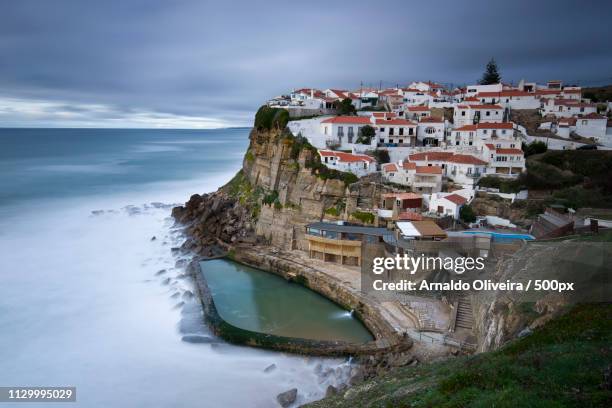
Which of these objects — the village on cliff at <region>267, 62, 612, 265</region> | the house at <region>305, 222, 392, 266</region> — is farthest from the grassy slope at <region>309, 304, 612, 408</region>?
the house at <region>305, 222, 392, 266</region>

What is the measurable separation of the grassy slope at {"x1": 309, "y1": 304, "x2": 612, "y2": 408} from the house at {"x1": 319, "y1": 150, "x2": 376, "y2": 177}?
61.6ft

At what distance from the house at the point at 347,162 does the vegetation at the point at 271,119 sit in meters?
5.99

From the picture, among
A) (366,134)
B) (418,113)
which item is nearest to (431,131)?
(418,113)

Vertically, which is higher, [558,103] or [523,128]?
[558,103]

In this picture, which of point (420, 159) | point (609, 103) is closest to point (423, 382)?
point (420, 159)

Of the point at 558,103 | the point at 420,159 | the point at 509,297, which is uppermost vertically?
→ the point at 558,103

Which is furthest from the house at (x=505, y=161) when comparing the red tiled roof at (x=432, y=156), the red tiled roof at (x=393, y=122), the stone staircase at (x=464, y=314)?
the stone staircase at (x=464, y=314)

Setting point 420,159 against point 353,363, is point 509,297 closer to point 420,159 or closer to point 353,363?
point 353,363

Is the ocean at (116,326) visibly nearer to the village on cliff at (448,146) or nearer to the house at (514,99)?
the village on cliff at (448,146)

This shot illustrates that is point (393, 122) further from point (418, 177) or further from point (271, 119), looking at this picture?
point (271, 119)

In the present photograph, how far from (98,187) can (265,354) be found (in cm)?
4256

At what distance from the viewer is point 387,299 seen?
17812 millimetres

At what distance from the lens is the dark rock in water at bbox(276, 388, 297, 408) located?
490 inches

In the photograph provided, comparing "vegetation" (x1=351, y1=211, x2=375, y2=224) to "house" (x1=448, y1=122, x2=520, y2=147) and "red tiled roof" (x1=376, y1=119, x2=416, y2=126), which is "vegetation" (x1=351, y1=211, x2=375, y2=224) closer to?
"house" (x1=448, y1=122, x2=520, y2=147)
